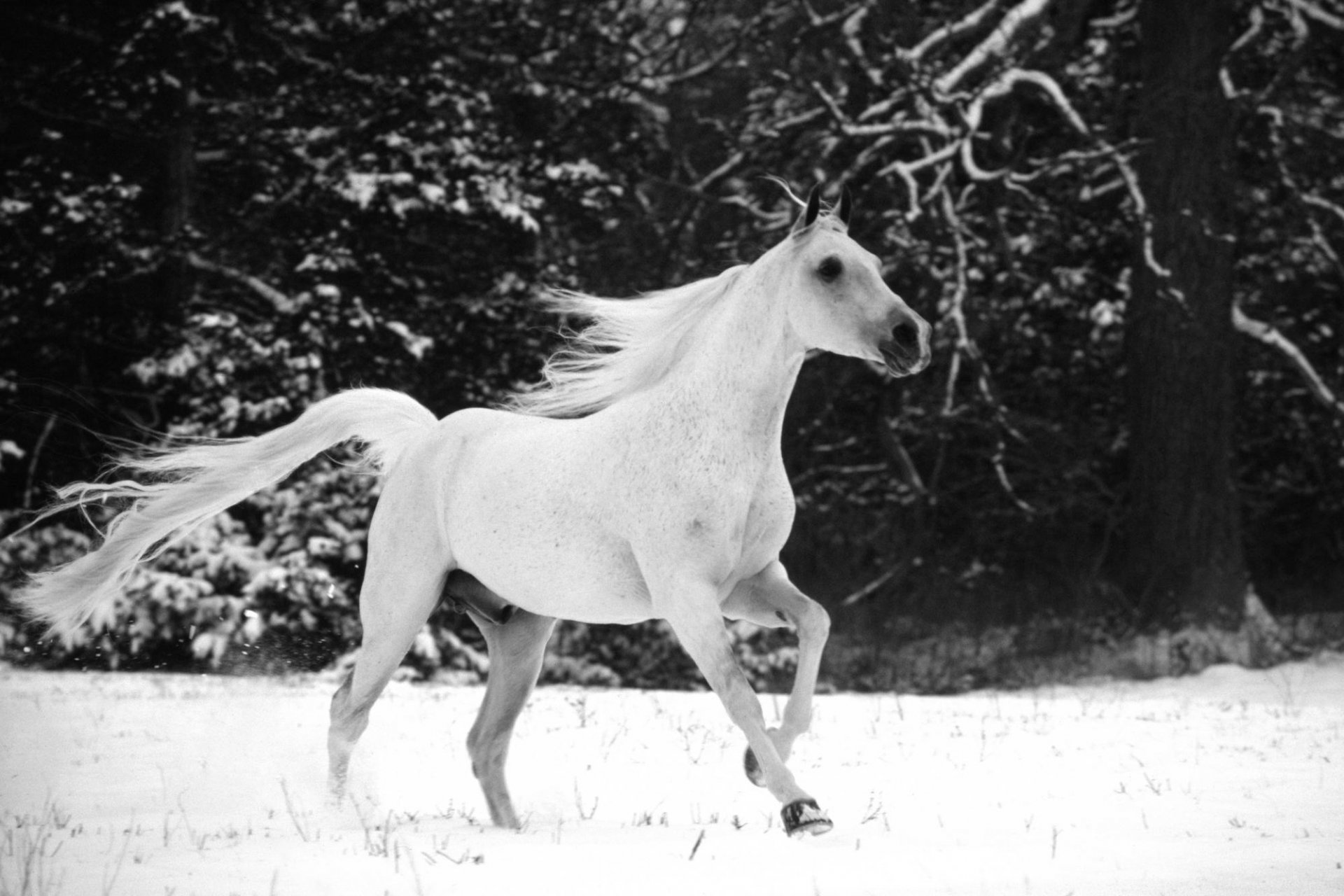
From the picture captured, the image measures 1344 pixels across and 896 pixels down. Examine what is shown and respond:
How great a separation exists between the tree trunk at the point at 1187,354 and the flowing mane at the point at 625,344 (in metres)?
8.55

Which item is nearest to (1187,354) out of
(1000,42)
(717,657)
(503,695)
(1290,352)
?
(1290,352)

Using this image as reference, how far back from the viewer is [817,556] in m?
17.3

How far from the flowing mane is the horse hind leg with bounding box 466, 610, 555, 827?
0.91 meters

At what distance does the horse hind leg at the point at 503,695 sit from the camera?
212 inches

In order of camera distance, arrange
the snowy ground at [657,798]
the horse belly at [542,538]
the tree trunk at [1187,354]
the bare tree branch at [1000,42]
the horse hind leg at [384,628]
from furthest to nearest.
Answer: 1. the bare tree branch at [1000,42]
2. the tree trunk at [1187,354]
3. the horse hind leg at [384,628]
4. the horse belly at [542,538]
5. the snowy ground at [657,798]

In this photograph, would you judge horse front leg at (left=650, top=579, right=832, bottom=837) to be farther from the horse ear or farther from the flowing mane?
the horse ear

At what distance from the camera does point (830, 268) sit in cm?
489

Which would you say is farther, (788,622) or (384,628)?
(384,628)

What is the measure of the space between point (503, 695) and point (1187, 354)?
9578 millimetres

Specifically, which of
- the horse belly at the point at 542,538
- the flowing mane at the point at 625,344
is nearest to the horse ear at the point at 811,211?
the flowing mane at the point at 625,344

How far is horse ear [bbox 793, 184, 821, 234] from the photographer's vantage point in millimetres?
4891

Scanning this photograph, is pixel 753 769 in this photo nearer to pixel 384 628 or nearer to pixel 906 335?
pixel 906 335

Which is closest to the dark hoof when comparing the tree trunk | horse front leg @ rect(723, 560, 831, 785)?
horse front leg @ rect(723, 560, 831, 785)

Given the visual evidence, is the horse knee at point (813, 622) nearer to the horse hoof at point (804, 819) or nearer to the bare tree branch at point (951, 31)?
the horse hoof at point (804, 819)
